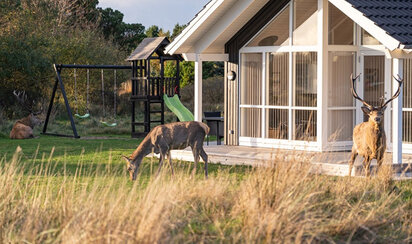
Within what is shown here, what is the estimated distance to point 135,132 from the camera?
73.3 feet

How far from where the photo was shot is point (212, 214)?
8.50 meters

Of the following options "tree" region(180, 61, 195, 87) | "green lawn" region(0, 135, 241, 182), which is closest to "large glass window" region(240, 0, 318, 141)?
"green lawn" region(0, 135, 241, 182)

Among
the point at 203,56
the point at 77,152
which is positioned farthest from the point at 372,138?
the point at 77,152

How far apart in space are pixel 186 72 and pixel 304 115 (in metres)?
22.2

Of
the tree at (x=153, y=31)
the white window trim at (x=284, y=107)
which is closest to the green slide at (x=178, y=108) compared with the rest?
the white window trim at (x=284, y=107)

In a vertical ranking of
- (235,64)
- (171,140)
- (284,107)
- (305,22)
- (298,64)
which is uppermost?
(305,22)

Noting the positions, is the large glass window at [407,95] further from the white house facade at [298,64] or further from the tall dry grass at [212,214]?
the tall dry grass at [212,214]

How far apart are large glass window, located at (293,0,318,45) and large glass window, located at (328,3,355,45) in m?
0.31

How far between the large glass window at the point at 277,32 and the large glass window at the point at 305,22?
0.25 m

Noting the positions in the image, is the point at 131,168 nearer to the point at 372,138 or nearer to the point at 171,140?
the point at 171,140

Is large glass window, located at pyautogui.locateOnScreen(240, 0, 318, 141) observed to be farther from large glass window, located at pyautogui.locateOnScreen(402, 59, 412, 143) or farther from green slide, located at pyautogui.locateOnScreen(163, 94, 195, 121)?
green slide, located at pyautogui.locateOnScreen(163, 94, 195, 121)

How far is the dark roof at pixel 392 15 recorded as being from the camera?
12893mm

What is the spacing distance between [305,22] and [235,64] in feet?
7.14

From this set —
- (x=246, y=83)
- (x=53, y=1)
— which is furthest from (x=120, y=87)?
(x=246, y=83)
